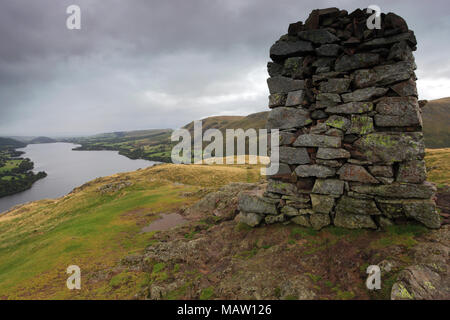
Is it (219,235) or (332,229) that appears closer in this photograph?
(332,229)

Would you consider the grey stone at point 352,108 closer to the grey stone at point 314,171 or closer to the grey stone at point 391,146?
the grey stone at point 391,146

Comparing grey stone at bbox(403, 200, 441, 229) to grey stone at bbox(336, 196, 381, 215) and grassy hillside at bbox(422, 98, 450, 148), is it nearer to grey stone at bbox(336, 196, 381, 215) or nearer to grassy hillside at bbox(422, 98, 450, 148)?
grey stone at bbox(336, 196, 381, 215)

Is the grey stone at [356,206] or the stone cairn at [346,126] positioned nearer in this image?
the stone cairn at [346,126]

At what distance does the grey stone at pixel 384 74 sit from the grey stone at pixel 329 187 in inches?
148

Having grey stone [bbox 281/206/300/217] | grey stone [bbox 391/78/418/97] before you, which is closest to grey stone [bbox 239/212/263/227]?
grey stone [bbox 281/206/300/217]

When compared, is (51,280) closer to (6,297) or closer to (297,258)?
(6,297)

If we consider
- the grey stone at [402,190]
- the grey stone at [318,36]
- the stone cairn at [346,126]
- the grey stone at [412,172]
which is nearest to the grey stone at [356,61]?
the stone cairn at [346,126]

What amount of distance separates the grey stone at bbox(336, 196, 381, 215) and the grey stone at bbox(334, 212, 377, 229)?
0.15m

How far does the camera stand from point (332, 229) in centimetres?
854

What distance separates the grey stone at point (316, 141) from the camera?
8492 millimetres

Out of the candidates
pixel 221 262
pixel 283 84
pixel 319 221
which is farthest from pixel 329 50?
pixel 221 262

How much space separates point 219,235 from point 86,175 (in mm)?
142860

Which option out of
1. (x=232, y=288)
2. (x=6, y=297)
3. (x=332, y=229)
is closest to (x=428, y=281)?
(x=332, y=229)

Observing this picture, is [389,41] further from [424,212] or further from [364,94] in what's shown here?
[424,212]
